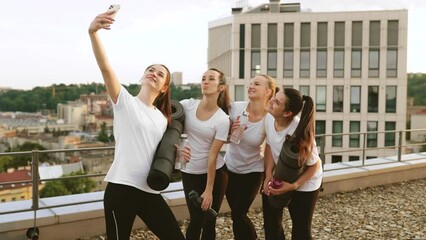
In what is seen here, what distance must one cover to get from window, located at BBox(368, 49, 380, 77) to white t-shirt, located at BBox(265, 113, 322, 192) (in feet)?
→ 180

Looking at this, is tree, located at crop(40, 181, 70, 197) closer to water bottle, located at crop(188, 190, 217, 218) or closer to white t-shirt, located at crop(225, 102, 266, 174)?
white t-shirt, located at crop(225, 102, 266, 174)

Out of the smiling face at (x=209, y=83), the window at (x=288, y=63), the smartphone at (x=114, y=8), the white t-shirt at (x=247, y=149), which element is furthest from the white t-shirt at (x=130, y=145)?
the window at (x=288, y=63)

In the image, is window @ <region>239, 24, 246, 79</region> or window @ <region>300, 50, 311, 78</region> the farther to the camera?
window @ <region>239, 24, 246, 79</region>

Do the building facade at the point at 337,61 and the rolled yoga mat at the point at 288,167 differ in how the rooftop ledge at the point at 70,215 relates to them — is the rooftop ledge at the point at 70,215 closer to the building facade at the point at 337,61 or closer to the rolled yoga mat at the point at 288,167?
the rolled yoga mat at the point at 288,167

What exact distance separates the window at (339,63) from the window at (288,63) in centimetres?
519

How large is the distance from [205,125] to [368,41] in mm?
55154

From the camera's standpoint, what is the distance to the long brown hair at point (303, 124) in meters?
3.47

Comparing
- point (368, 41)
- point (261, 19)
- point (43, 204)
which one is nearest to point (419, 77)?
point (368, 41)

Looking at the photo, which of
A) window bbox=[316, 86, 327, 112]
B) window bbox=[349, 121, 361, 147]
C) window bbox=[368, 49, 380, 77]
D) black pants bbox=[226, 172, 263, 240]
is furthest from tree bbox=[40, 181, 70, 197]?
black pants bbox=[226, 172, 263, 240]

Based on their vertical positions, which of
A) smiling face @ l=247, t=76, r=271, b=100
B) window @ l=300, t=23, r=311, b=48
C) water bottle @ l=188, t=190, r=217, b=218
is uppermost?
window @ l=300, t=23, r=311, b=48

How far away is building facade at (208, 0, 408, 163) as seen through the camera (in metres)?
54.8

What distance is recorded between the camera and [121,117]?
3082 millimetres

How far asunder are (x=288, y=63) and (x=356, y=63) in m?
7.99

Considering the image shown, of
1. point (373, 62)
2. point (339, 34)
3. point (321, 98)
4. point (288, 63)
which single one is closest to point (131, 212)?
point (321, 98)
